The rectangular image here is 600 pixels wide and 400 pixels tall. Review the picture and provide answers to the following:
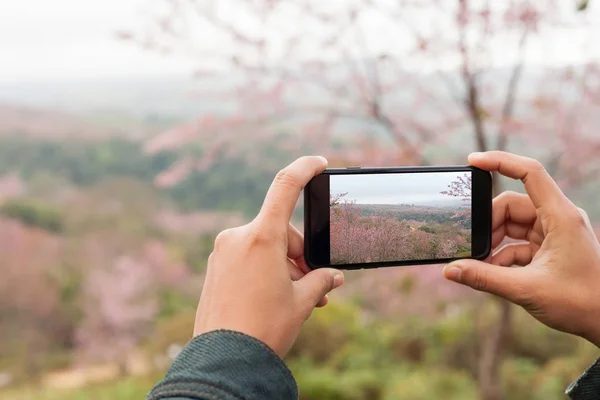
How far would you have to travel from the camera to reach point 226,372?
0.45 m

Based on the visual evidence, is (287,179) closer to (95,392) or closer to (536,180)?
(536,180)

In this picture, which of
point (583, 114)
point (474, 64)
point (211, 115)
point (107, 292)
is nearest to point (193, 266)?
point (107, 292)

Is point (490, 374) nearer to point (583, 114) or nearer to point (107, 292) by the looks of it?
point (583, 114)

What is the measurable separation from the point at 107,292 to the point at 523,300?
212 cm

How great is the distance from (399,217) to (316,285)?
17 cm

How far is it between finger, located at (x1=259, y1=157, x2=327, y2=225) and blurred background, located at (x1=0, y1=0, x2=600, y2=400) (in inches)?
49.6

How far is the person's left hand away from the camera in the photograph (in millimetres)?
524

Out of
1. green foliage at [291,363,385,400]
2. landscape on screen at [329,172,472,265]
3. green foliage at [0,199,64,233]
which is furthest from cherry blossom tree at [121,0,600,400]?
landscape on screen at [329,172,472,265]

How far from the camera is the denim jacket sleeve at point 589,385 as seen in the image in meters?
0.64

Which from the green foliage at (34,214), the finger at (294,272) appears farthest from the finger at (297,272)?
the green foliage at (34,214)

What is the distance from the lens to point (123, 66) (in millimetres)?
2471

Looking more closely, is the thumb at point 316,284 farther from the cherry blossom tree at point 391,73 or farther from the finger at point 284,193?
the cherry blossom tree at point 391,73

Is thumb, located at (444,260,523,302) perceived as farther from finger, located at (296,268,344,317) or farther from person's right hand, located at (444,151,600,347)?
finger, located at (296,268,344,317)

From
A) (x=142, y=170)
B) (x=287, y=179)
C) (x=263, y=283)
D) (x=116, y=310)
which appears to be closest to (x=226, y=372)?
(x=263, y=283)
